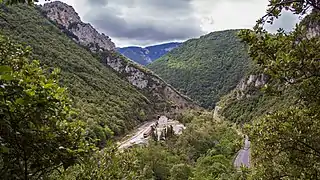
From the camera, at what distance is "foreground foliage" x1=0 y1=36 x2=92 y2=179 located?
4.06m

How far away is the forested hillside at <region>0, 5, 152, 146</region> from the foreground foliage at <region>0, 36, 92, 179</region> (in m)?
62.2

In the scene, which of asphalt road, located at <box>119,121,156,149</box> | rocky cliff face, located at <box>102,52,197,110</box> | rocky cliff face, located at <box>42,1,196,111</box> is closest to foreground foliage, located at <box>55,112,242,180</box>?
asphalt road, located at <box>119,121,156,149</box>

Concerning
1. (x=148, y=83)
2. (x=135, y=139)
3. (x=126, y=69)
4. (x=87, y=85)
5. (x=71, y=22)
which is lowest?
(x=135, y=139)

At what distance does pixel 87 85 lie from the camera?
335 ft

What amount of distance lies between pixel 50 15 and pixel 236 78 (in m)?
101

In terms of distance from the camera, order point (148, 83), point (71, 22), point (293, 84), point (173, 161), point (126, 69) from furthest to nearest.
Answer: point (71, 22)
point (148, 83)
point (126, 69)
point (173, 161)
point (293, 84)

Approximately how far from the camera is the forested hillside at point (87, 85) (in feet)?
276

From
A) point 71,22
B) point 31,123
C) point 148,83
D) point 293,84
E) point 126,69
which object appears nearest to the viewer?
point 31,123

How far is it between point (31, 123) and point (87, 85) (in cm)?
9944

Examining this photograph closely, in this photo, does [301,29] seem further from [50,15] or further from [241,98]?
[50,15]

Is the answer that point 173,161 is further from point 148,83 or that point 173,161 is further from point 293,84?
point 148,83

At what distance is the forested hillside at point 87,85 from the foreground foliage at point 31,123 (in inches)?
2448

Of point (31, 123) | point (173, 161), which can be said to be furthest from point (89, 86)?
point (31, 123)

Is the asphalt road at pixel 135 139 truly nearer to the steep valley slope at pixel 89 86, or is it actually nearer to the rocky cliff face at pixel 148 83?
the steep valley slope at pixel 89 86
